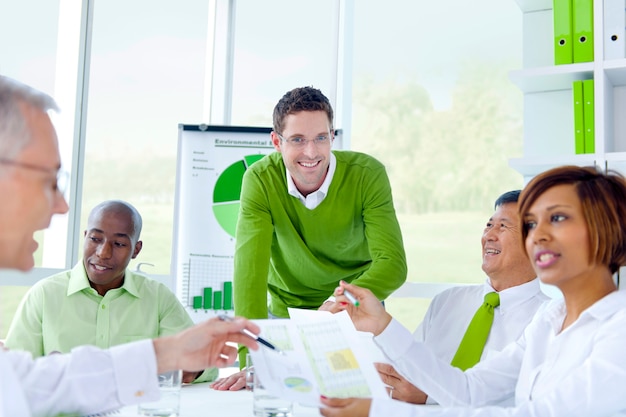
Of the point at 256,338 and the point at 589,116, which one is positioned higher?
the point at 589,116

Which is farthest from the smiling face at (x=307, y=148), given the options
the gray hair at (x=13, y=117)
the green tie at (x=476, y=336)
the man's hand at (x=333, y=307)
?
the gray hair at (x=13, y=117)

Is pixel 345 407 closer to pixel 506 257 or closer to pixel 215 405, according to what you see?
pixel 215 405

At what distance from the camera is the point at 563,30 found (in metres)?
3.28

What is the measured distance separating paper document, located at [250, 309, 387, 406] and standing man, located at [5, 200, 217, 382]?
1243 millimetres

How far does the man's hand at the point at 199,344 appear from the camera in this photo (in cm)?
145

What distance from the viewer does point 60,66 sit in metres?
4.26

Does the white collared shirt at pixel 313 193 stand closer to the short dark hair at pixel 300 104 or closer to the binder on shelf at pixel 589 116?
the short dark hair at pixel 300 104

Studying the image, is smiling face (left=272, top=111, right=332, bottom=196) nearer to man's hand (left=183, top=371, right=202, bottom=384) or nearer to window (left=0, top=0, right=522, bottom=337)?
man's hand (left=183, top=371, right=202, bottom=384)

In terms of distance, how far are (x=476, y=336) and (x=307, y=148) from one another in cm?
100

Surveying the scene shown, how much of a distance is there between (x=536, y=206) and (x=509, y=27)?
20.5 feet

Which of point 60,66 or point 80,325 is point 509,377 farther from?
point 60,66

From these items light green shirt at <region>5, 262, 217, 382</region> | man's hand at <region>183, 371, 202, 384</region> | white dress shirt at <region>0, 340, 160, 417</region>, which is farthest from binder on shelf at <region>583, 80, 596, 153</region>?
white dress shirt at <region>0, 340, 160, 417</region>

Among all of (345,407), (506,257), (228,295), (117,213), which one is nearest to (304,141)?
(117,213)

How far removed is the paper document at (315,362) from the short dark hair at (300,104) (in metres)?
1.35
